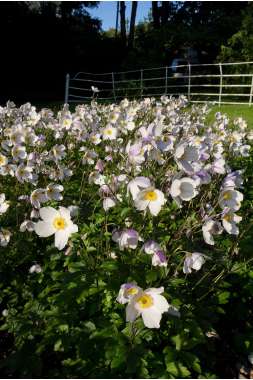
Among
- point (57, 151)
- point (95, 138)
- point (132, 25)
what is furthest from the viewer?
point (132, 25)

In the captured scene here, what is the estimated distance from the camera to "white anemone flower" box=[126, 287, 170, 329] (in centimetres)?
189

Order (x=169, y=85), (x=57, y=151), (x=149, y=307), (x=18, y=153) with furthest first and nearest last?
(x=169, y=85) < (x=57, y=151) < (x=18, y=153) < (x=149, y=307)

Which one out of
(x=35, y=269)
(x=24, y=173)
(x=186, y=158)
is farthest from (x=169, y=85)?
(x=186, y=158)

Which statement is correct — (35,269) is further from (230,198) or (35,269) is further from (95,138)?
(95,138)

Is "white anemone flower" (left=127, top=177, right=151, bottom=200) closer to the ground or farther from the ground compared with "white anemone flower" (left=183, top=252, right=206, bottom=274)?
farther from the ground

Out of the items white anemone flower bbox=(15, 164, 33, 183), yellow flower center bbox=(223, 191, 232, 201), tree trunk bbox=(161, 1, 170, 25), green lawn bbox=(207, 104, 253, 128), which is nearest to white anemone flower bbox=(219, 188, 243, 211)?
yellow flower center bbox=(223, 191, 232, 201)

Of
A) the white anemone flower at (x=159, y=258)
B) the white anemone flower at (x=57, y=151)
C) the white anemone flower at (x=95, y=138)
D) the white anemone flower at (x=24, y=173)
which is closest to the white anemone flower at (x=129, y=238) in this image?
the white anemone flower at (x=159, y=258)

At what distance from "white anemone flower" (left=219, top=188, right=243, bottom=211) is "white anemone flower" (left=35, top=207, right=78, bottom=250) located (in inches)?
29.3

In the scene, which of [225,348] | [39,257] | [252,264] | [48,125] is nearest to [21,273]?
[39,257]

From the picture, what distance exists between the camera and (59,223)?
2.25 meters

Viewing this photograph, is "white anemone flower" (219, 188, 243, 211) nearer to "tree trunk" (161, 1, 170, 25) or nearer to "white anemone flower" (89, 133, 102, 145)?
"white anemone flower" (89, 133, 102, 145)

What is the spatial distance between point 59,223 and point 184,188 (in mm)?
623

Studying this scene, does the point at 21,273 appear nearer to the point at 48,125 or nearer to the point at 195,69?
the point at 48,125

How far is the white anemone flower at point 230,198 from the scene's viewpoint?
2.34 metres
